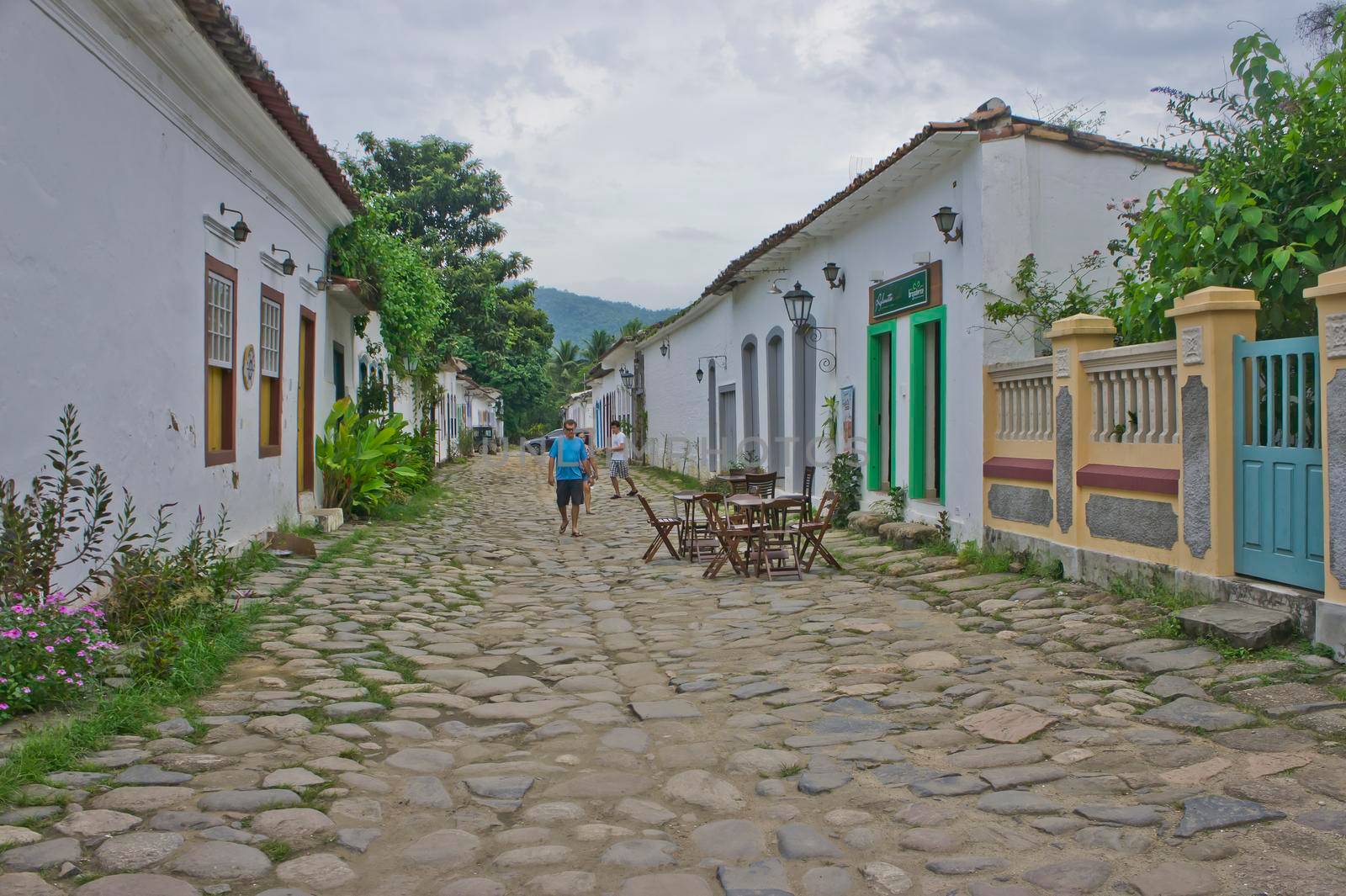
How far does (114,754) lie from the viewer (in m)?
4.05

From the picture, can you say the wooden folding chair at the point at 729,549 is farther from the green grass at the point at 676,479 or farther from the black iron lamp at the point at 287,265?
the green grass at the point at 676,479

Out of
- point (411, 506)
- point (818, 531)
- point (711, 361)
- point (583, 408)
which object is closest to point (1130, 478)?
point (818, 531)

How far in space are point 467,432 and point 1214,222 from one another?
3396 centimetres

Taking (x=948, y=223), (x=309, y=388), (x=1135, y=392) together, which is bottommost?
(x=1135, y=392)

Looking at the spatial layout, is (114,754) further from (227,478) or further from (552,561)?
(552,561)

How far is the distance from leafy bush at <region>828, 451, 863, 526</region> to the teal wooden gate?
21.2 feet

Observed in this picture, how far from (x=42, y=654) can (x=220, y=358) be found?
16.1 feet

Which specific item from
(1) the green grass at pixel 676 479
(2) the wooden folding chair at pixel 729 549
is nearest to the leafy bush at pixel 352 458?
(2) the wooden folding chair at pixel 729 549

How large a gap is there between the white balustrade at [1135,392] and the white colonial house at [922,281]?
166 centimetres

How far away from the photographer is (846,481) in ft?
41.3

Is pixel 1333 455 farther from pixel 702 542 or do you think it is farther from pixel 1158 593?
pixel 702 542

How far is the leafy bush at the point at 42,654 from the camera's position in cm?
421

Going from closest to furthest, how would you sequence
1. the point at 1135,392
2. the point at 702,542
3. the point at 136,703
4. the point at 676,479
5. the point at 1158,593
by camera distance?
the point at 136,703 < the point at 1158,593 < the point at 1135,392 < the point at 702,542 < the point at 676,479

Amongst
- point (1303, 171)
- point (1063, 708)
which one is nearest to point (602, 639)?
point (1063, 708)
